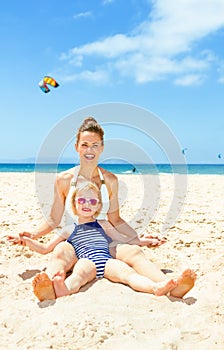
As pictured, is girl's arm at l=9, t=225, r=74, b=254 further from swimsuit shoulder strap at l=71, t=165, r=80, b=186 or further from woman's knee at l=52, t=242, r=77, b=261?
swimsuit shoulder strap at l=71, t=165, r=80, b=186

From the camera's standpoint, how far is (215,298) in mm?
2643

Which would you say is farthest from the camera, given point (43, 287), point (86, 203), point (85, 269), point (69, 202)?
point (69, 202)

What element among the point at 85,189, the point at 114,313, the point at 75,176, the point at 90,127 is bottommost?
the point at 114,313

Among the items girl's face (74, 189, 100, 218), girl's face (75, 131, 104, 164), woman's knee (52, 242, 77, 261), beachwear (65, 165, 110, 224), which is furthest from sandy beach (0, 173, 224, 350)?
girl's face (75, 131, 104, 164)

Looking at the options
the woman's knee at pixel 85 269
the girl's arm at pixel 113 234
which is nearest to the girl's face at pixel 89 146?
the girl's arm at pixel 113 234

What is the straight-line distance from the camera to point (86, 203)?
3.36 m

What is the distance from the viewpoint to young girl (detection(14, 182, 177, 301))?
2.64 metres

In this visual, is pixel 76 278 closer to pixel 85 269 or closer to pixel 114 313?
pixel 85 269

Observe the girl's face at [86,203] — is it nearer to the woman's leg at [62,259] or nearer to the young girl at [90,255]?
the young girl at [90,255]

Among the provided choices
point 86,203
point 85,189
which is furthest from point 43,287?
point 85,189

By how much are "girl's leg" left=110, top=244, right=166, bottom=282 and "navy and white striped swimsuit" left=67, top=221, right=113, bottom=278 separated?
85 mm

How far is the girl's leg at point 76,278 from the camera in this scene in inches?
103

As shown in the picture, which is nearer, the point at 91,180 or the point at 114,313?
the point at 114,313

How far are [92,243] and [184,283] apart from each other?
84 centimetres
